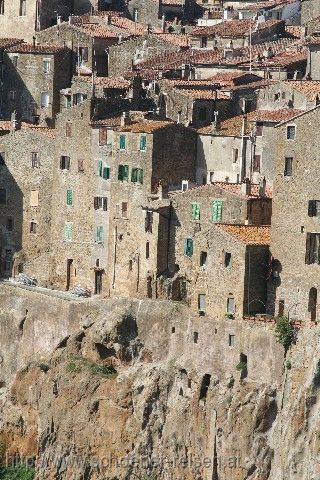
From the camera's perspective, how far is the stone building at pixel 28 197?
4535 inches

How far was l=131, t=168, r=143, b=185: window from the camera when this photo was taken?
357ft

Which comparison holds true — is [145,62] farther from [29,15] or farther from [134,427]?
[134,427]

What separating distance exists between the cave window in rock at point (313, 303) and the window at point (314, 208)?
2954 millimetres

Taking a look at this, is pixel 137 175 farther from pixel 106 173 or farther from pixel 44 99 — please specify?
pixel 44 99

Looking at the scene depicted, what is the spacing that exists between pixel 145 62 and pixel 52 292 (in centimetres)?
1658

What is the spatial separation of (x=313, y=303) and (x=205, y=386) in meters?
5.98

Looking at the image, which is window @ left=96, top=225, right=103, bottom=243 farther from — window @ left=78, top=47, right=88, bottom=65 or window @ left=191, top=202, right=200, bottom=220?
window @ left=78, top=47, right=88, bottom=65

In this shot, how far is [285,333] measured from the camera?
9906cm

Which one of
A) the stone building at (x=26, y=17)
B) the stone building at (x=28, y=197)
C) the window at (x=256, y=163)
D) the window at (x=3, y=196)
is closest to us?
the window at (x=256, y=163)

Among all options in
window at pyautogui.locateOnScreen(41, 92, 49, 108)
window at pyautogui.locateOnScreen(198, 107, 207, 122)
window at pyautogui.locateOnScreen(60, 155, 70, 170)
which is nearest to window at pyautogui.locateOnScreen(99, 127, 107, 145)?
window at pyautogui.locateOnScreen(60, 155, 70, 170)

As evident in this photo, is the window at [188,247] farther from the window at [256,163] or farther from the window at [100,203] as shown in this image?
the window at [100,203]

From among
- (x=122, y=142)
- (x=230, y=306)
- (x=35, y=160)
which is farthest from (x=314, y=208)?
(x=35, y=160)

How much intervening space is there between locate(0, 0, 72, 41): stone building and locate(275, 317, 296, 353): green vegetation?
3711 centimetres

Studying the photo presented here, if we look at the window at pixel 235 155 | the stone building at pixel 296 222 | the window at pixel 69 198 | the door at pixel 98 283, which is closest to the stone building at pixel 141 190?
the door at pixel 98 283
